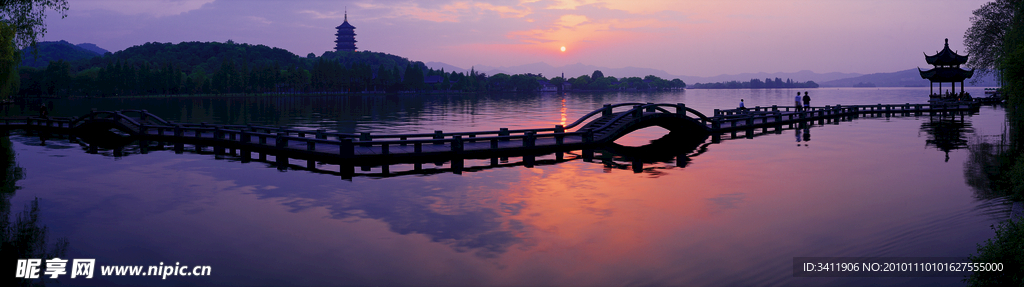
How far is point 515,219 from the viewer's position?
13781 millimetres

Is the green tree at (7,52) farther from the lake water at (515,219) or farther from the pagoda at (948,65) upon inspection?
the pagoda at (948,65)

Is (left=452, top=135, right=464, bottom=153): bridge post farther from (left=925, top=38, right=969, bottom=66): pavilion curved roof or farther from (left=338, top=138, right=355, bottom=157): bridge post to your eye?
(left=925, top=38, right=969, bottom=66): pavilion curved roof

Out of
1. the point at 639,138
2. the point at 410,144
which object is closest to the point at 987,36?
the point at 639,138

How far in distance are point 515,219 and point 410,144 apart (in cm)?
1442

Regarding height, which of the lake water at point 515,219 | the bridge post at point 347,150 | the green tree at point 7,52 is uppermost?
the green tree at point 7,52

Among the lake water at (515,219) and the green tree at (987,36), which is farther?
the green tree at (987,36)

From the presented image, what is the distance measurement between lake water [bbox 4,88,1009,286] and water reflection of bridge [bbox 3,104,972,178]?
91 cm

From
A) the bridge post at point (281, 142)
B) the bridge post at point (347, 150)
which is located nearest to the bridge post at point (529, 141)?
the bridge post at point (347, 150)

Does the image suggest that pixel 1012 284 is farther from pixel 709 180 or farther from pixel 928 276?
pixel 709 180

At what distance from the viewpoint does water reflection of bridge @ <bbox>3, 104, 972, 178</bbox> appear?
22.9 meters

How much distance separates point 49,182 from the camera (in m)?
19.3

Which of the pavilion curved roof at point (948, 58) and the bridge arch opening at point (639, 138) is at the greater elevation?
the pavilion curved roof at point (948, 58)

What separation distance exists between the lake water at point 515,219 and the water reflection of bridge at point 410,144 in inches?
35.8

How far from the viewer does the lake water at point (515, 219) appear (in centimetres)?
1018
